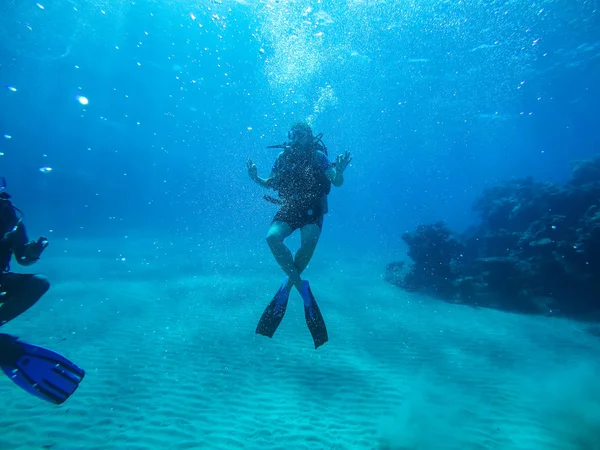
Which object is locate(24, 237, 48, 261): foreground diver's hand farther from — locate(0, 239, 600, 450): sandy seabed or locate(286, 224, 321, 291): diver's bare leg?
locate(286, 224, 321, 291): diver's bare leg

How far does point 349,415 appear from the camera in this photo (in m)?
5.86

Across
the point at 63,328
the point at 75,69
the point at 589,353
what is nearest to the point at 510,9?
the point at 589,353

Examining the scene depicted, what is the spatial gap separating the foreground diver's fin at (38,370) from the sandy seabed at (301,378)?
1.38 metres

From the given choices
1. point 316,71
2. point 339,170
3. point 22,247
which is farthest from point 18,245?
point 316,71

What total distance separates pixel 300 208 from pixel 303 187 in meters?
0.44

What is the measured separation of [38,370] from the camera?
4141mm

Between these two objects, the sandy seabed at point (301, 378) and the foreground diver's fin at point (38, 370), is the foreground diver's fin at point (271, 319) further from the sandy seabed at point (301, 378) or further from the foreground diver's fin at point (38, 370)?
the foreground diver's fin at point (38, 370)

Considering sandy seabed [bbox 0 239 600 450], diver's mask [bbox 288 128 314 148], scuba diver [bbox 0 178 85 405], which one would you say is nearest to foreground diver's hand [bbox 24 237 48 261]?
scuba diver [bbox 0 178 85 405]

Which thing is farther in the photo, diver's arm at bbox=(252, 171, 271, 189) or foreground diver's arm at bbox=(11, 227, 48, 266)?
diver's arm at bbox=(252, 171, 271, 189)

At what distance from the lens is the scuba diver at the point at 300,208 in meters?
5.65

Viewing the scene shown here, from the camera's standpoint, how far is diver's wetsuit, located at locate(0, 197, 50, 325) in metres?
3.74

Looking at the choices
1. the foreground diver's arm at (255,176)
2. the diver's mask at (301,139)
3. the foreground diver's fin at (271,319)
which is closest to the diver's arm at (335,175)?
the diver's mask at (301,139)

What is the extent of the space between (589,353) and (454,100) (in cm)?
3724

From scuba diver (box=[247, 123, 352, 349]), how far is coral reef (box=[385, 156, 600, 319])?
11.1 meters
